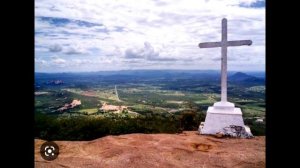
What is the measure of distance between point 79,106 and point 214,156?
7.67 metres

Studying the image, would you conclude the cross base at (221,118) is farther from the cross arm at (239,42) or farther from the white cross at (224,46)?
the cross arm at (239,42)

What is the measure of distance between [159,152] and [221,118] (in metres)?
2.54

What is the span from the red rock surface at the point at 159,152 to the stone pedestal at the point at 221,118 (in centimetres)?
37

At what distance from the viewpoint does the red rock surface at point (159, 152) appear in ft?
18.0

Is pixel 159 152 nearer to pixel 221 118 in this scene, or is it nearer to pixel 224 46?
pixel 221 118

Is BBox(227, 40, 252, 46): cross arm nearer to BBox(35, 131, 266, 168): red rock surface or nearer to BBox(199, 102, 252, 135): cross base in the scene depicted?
BBox(199, 102, 252, 135): cross base

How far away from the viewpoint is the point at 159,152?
→ 6.21 metres

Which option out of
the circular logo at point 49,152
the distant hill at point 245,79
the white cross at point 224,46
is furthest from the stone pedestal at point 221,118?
the distant hill at point 245,79

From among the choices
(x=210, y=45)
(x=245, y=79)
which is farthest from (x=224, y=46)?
(x=245, y=79)

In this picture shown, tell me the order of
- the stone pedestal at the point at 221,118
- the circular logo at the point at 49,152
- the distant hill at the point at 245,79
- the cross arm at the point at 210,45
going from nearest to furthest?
the circular logo at the point at 49,152 < the stone pedestal at the point at 221,118 < the cross arm at the point at 210,45 < the distant hill at the point at 245,79

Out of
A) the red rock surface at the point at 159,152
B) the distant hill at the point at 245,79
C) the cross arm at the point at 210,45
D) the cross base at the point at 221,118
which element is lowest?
the red rock surface at the point at 159,152

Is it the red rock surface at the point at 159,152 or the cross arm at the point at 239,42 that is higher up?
the cross arm at the point at 239,42

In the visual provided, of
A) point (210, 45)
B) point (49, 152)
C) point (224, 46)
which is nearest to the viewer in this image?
Answer: point (49, 152)

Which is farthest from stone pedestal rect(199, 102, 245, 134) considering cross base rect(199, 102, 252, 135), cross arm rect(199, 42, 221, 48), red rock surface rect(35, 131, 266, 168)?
cross arm rect(199, 42, 221, 48)
